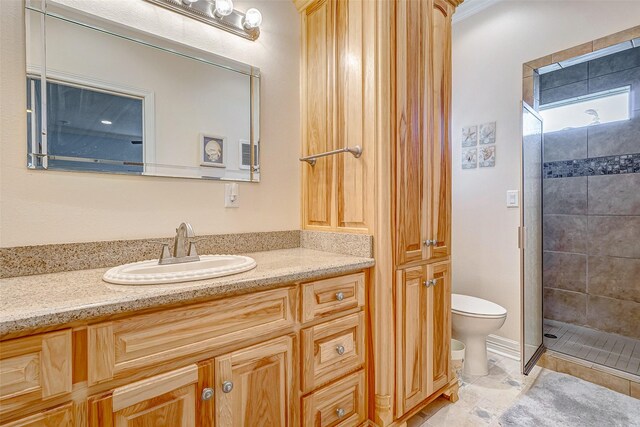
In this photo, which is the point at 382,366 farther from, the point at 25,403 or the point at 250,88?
the point at 250,88

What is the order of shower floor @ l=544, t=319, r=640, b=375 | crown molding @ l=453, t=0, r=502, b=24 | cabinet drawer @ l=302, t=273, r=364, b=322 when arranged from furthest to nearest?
crown molding @ l=453, t=0, r=502, b=24 → shower floor @ l=544, t=319, r=640, b=375 → cabinet drawer @ l=302, t=273, r=364, b=322

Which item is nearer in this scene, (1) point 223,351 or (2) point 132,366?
(2) point 132,366

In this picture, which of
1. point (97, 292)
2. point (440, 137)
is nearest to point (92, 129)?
point (97, 292)

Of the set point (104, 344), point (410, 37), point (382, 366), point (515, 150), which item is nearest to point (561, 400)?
point (382, 366)

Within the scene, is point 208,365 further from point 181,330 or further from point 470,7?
point 470,7

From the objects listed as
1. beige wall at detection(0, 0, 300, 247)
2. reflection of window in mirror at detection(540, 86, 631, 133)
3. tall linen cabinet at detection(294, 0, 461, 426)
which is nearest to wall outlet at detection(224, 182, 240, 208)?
beige wall at detection(0, 0, 300, 247)

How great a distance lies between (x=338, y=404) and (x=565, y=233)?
2782 mm

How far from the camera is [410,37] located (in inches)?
60.2

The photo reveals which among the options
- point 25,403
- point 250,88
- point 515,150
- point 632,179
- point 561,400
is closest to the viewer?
point 25,403

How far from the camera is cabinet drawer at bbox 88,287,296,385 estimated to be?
78 cm

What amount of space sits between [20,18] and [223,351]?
1.37m

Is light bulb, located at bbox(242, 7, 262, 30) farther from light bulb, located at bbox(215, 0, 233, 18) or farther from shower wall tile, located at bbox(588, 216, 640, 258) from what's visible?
shower wall tile, located at bbox(588, 216, 640, 258)

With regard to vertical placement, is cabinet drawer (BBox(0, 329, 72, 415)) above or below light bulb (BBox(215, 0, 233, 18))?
below

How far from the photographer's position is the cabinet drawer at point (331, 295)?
120 centimetres
